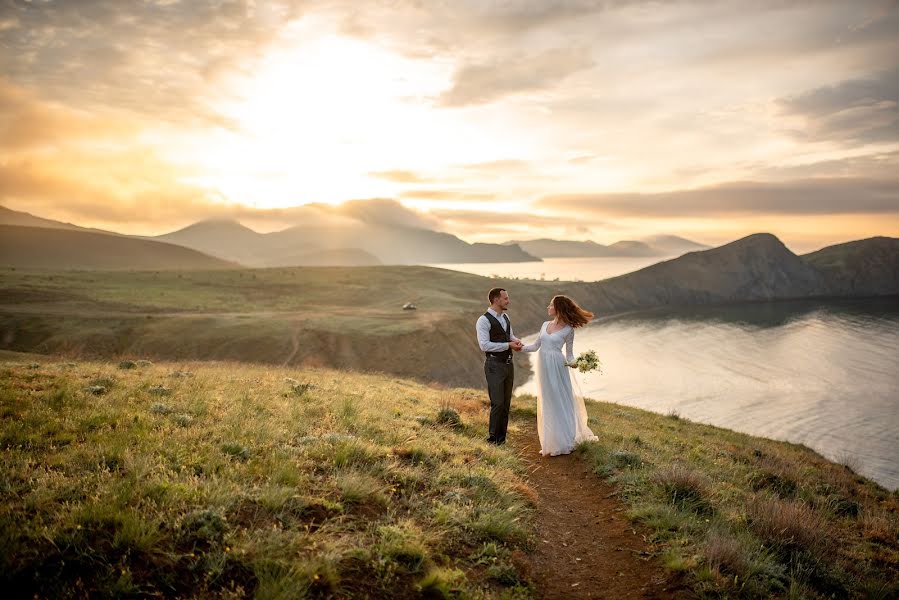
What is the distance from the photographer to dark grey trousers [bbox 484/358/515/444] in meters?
11.2

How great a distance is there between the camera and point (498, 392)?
11.4m

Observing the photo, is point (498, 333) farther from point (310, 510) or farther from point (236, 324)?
point (236, 324)

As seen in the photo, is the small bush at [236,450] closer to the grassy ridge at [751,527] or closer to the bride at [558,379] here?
the bride at [558,379]

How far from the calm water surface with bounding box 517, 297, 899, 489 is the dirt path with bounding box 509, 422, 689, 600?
106 feet

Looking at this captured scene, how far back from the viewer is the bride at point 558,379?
1144cm

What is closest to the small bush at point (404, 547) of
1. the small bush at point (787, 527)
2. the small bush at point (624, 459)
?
the small bush at point (787, 527)

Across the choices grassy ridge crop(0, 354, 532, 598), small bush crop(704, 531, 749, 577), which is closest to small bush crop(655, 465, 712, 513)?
small bush crop(704, 531, 749, 577)

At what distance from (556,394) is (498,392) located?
1.60 metres

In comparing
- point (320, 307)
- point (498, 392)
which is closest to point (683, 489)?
point (498, 392)

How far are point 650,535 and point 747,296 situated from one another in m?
183

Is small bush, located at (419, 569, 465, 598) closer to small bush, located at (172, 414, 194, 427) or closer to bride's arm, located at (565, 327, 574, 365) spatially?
small bush, located at (172, 414, 194, 427)

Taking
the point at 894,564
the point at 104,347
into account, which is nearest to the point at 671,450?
the point at 894,564

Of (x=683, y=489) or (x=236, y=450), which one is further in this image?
(x=683, y=489)

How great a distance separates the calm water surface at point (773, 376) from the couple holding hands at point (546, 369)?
102 feet
